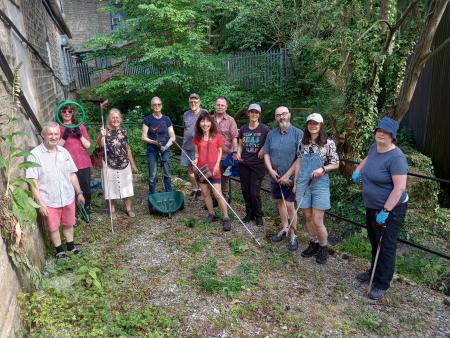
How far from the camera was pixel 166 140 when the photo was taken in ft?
18.9

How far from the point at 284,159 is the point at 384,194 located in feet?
4.38

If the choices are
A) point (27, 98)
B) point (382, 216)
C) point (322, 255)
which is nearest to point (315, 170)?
point (382, 216)

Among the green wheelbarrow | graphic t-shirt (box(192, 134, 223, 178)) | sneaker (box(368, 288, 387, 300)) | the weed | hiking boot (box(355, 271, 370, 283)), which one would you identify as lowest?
hiking boot (box(355, 271, 370, 283))

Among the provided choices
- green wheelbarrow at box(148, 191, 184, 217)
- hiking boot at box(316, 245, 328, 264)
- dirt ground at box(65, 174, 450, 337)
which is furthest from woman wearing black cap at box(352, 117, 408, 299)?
green wheelbarrow at box(148, 191, 184, 217)

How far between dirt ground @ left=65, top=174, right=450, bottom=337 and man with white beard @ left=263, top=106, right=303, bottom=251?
0.49 metres

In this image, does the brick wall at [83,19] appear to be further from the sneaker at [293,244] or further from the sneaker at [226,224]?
the sneaker at [293,244]

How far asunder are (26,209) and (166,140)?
2.99 meters

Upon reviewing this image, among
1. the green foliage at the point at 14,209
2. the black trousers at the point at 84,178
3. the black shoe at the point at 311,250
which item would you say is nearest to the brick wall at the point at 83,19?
the black trousers at the point at 84,178

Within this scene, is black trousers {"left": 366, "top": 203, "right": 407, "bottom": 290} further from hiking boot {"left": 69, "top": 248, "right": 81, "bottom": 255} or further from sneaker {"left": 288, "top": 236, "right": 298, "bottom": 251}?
hiking boot {"left": 69, "top": 248, "right": 81, "bottom": 255}

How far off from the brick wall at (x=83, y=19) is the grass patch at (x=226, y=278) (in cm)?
2192

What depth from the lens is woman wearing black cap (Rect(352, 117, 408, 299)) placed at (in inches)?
129

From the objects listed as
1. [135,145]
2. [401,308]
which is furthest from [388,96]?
[135,145]

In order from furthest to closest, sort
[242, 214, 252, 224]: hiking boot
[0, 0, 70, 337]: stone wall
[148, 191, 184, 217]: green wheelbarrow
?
[148, 191, 184, 217]: green wheelbarrow < [242, 214, 252, 224]: hiking boot < [0, 0, 70, 337]: stone wall

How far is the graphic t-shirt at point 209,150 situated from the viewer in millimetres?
4953
